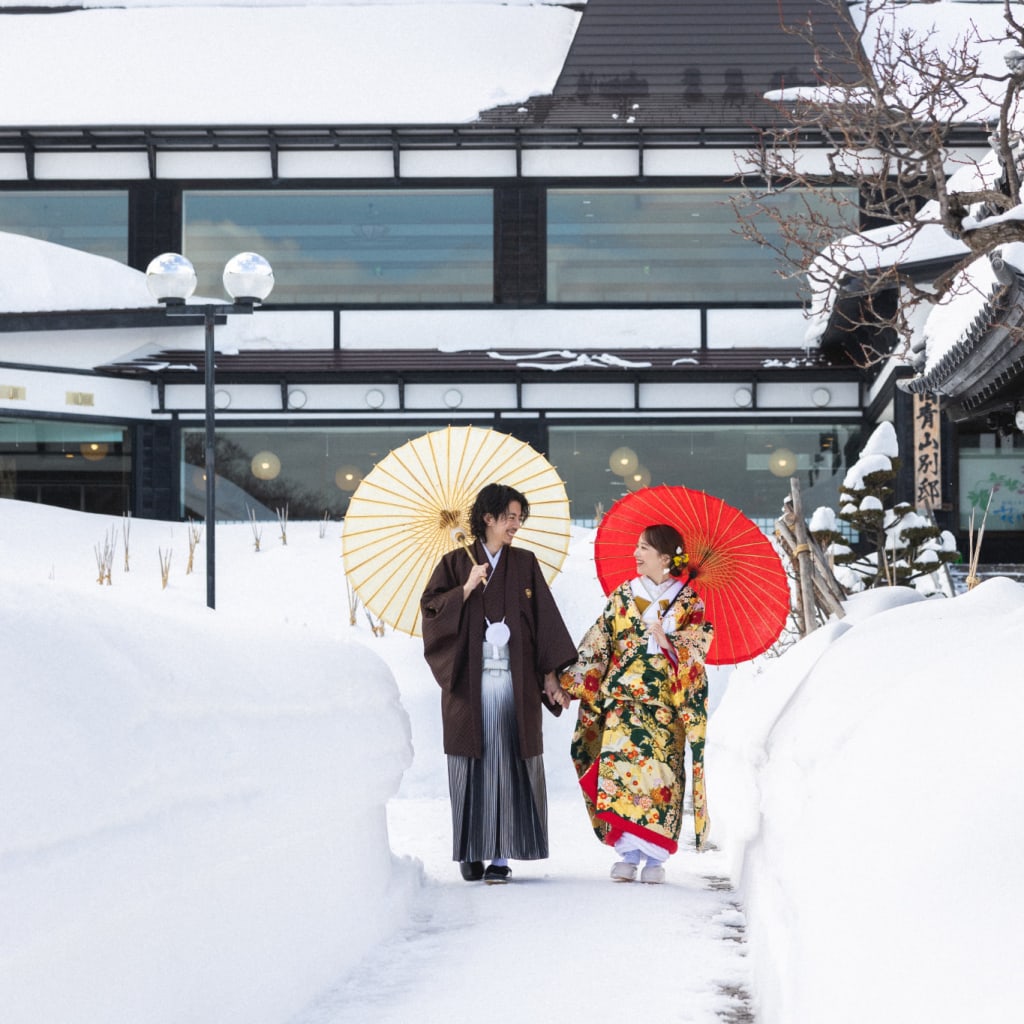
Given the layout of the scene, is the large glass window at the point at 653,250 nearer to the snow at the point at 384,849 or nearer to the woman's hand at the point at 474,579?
the snow at the point at 384,849

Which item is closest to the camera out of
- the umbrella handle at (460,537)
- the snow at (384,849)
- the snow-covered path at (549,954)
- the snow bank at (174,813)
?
the snow at (384,849)

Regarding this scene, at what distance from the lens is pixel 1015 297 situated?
23.0 ft

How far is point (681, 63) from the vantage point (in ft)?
58.8

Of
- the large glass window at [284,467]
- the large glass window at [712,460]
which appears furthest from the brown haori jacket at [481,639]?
the large glass window at [284,467]

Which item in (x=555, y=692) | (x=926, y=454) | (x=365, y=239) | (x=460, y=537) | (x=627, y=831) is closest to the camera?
(x=627, y=831)

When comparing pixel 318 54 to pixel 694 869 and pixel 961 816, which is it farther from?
pixel 961 816

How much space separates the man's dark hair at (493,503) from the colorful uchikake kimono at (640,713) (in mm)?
619

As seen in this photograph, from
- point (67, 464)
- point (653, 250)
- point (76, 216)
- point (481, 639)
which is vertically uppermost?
point (76, 216)

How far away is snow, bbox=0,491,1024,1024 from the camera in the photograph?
92.3 inches

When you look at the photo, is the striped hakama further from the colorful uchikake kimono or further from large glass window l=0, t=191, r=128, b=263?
large glass window l=0, t=191, r=128, b=263

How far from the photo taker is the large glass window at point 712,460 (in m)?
16.8

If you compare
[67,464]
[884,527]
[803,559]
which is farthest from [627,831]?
[67,464]

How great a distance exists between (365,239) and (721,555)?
11545mm

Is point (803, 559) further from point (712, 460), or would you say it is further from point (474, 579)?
point (712, 460)
